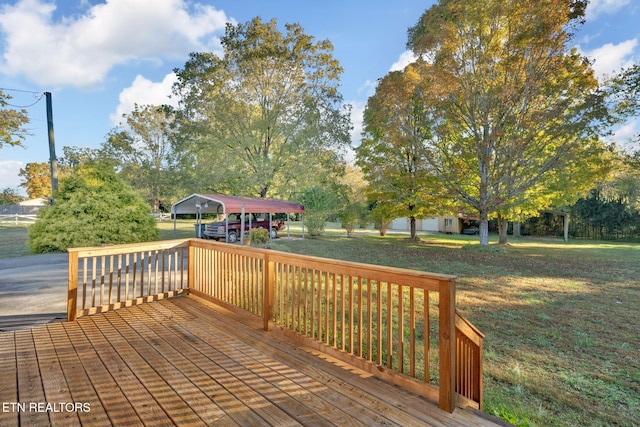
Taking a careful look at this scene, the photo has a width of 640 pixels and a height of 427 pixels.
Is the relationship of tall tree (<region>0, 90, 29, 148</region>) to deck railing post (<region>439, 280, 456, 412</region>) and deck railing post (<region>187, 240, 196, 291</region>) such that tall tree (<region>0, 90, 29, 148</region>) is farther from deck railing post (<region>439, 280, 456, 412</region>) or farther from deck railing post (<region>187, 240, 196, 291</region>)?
deck railing post (<region>439, 280, 456, 412</region>)

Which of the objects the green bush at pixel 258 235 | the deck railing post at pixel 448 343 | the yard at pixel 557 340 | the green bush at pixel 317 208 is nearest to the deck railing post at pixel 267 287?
the deck railing post at pixel 448 343

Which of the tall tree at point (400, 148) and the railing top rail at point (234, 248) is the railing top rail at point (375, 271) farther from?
the tall tree at point (400, 148)

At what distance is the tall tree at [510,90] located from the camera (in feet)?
33.4

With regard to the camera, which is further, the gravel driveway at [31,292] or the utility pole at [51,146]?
the utility pole at [51,146]

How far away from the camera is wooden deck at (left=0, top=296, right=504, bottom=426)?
6.28ft

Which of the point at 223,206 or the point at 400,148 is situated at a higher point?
the point at 400,148

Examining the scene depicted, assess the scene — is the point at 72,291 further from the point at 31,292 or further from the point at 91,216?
the point at 91,216

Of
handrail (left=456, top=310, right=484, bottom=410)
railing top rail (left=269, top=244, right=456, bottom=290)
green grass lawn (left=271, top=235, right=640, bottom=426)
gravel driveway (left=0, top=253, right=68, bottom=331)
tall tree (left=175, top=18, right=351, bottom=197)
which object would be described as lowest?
green grass lawn (left=271, top=235, right=640, bottom=426)

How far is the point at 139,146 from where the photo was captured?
1048 inches

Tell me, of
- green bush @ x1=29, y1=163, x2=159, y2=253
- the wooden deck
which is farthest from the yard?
green bush @ x1=29, y1=163, x2=159, y2=253

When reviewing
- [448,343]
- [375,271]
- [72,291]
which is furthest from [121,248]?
[448,343]

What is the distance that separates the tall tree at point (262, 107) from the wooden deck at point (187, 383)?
13318 millimetres

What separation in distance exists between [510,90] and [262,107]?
11529mm

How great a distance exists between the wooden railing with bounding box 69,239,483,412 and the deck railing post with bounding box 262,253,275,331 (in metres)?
0.01
